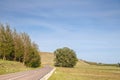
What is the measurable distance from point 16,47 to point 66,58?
71.4 metres

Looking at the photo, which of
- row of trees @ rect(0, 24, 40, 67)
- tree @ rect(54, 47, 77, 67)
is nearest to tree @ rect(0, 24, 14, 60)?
row of trees @ rect(0, 24, 40, 67)

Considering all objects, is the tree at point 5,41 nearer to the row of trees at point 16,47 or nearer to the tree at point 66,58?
the row of trees at point 16,47

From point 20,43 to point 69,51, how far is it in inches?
2860

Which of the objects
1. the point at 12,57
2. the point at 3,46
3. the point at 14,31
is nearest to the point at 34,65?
the point at 12,57

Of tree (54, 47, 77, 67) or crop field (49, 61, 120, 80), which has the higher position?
tree (54, 47, 77, 67)

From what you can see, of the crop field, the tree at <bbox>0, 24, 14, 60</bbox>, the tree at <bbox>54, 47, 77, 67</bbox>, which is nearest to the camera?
the crop field

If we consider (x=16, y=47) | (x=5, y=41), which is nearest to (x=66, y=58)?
(x=16, y=47)

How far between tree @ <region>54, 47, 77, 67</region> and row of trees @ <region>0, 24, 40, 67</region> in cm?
4770

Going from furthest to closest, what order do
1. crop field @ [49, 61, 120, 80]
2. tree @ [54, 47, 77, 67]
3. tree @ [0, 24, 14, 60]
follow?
tree @ [54, 47, 77, 67] < tree @ [0, 24, 14, 60] < crop field @ [49, 61, 120, 80]

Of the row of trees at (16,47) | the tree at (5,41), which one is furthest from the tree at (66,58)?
the tree at (5,41)

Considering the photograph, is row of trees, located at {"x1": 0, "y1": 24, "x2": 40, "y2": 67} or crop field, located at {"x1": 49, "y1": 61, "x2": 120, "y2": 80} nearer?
crop field, located at {"x1": 49, "y1": 61, "x2": 120, "y2": 80}

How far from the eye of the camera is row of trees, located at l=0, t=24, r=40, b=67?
80750mm

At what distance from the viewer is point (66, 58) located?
517ft

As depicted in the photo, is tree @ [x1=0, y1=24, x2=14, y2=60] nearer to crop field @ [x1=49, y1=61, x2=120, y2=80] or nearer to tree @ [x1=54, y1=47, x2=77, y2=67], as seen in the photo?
crop field @ [x1=49, y1=61, x2=120, y2=80]
